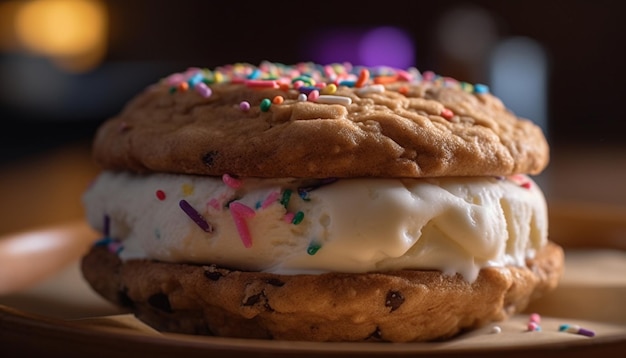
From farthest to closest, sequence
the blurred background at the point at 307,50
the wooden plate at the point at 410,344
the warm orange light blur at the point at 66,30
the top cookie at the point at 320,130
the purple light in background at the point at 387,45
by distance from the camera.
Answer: the warm orange light blur at the point at 66,30
the purple light in background at the point at 387,45
the blurred background at the point at 307,50
the top cookie at the point at 320,130
the wooden plate at the point at 410,344

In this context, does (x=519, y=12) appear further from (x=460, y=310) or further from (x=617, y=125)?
(x=460, y=310)

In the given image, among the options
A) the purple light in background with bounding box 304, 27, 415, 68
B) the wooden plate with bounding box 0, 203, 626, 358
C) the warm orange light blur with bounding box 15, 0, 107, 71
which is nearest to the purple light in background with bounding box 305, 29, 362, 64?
the purple light in background with bounding box 304, 27, 415, 68

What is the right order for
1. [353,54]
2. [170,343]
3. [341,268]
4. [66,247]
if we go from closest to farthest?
[170,343], [341,268], [66,247], [353,54]

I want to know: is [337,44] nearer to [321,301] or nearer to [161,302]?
[161,302]

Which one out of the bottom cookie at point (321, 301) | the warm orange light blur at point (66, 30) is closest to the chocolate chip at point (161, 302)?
the bottom cookie at point (321, 301)

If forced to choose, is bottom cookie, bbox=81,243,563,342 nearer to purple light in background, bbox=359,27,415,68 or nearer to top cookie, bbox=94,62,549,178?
top cookie, bbox=94,62,549,178

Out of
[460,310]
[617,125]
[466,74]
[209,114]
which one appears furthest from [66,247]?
[617,125]

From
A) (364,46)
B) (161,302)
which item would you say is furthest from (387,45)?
(161,302)

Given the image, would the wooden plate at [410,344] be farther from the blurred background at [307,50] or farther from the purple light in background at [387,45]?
the purple light in background at [387,45]
